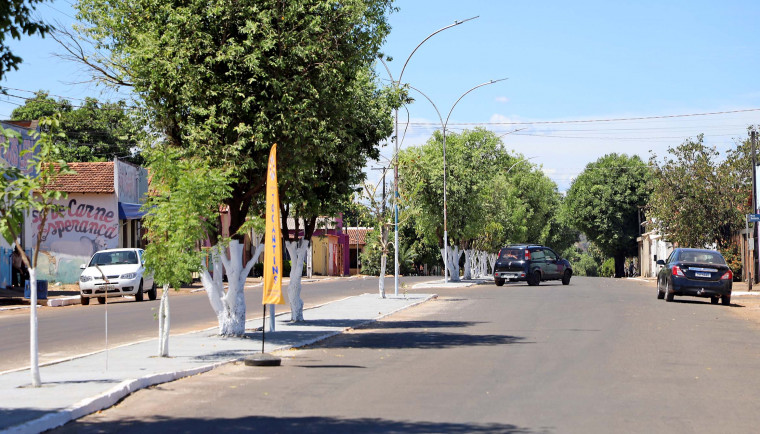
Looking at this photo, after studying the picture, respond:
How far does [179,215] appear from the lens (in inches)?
619

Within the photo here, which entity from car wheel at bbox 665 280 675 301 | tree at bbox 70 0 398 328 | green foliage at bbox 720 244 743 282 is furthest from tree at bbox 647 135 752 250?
tree at bbox 70 0 398 328

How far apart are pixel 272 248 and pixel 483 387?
525 cm

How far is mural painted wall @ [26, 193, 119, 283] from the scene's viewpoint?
49906mm

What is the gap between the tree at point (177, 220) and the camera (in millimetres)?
15453

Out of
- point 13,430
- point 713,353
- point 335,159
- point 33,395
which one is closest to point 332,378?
point 33,395

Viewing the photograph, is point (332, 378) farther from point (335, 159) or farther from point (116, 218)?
point (116, 218)

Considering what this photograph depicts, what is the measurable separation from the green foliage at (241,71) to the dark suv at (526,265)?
102 ft

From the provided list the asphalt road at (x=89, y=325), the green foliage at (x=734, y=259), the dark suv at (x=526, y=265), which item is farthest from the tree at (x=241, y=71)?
the green foliage at (x=734, y=259)

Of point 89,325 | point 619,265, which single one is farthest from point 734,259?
point 619,265

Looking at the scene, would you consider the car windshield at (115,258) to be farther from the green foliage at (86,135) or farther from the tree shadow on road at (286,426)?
the green foliage at (86,135)

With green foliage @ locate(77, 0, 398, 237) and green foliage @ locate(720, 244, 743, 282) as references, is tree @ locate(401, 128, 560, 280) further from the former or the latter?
green foliage @ locate(77, 0, 398, 237)

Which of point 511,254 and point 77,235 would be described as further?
point 511,254

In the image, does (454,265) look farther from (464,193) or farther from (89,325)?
(89,325)

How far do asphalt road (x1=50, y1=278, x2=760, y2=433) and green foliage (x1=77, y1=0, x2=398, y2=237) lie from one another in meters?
3.83
